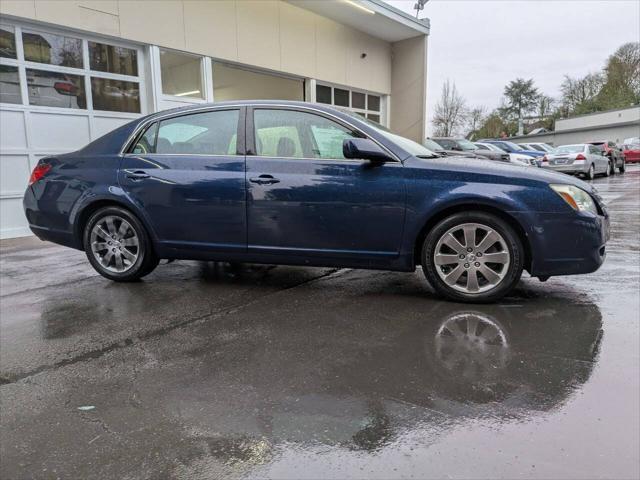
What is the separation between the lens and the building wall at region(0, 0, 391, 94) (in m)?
8.89

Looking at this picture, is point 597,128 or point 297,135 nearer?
point 297,135

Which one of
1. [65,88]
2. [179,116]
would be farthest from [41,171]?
[65,88]

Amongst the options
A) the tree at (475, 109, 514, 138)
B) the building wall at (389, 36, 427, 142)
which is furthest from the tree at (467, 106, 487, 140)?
the building wall at (389, 36, 427, 142)

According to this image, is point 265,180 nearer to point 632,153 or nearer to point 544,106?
point 632,153

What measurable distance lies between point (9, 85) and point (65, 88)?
36.7 inches

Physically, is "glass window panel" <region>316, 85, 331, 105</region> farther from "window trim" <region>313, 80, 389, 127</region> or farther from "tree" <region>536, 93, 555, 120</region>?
"tree" <region>536, 93, 555, 120</region>

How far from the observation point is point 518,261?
154 inches

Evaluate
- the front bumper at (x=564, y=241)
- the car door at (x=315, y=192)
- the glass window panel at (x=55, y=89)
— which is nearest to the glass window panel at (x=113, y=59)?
the glass window panel at (x=55, y=89)

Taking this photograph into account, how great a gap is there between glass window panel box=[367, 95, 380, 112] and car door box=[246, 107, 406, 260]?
14097mm

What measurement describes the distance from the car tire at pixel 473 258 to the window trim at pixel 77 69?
7621 mm

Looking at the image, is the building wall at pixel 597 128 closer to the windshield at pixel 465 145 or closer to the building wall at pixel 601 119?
the building wall at pixel 601 119

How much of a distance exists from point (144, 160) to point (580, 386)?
13.4ft

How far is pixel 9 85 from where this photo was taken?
809 cm

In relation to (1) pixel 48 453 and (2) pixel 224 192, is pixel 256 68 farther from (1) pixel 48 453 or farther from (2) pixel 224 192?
(1) pixel 48 453
